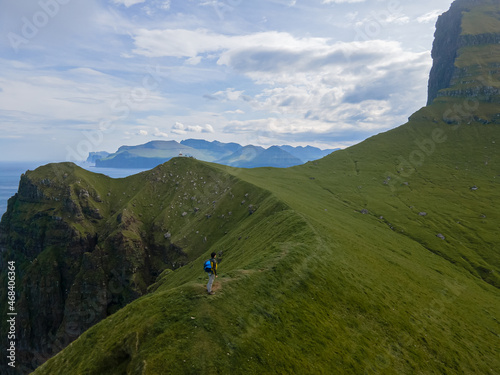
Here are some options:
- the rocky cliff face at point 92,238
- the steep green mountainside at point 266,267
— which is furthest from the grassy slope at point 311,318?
the rocky cliff face at point 92,238

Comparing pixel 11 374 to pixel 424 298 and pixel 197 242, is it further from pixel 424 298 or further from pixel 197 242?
pixel 424 298

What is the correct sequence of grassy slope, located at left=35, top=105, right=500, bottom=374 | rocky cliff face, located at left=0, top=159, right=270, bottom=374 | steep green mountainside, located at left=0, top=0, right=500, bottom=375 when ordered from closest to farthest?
grassy slope, located at left=35, top=105, right=500, bottom=374 < steep green mountainside, located at left=0, top=0, right=500, bottom=375 < rocky cliff face, located at left=0, top=159, right=270, bottom=374

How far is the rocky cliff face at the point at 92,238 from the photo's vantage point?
143m

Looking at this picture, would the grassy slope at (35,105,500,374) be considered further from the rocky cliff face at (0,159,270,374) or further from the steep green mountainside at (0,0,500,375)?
the rocky cliff face at (0,159,270,374)

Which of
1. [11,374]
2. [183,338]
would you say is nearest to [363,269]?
[183,338]

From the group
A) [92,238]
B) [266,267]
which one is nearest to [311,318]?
[266,267]

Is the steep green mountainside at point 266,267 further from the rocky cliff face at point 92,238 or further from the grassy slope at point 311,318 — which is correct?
the rocky cliff face at point 92,238

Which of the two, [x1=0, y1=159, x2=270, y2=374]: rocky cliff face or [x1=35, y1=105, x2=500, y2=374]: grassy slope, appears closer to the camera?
[x1=35, y1=105, x2=500, y2=374]: grassy slope

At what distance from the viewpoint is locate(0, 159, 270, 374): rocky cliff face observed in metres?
143

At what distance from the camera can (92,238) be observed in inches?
6437

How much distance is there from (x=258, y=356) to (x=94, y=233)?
174 meters

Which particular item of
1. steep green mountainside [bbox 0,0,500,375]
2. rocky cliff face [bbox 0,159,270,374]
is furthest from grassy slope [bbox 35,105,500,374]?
rocky cliff face [bbox 0,159,270,374]

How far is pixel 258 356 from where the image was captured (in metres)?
24.0

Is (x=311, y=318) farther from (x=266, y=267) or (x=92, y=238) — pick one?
(x=92, y=238)
